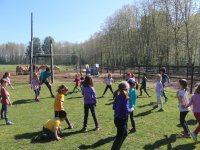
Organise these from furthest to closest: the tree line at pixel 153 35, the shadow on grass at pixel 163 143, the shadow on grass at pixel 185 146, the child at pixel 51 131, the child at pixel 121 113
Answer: the tree line at pixel 153 35, the child at pixel 51 131, the shadow on grass at pixel 163 143, the shadow on grass at pixel 185 146, the child at pixel 121 113

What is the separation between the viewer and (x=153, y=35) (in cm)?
6319

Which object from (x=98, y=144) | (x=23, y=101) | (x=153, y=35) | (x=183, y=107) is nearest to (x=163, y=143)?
(x=183, y=107)

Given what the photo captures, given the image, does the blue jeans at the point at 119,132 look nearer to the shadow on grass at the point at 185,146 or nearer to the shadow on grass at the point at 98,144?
the shadow on grass at the point at 98,144

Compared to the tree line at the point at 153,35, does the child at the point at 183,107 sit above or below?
below

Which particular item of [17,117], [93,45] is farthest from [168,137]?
[93,45]

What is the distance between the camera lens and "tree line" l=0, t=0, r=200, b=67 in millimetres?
52719

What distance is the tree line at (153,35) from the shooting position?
52.7m

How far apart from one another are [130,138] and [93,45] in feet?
306

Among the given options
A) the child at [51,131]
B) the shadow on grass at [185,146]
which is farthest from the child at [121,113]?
the child at [51,131]

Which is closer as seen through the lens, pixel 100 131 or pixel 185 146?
pixel 185 146

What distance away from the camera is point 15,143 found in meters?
9.12

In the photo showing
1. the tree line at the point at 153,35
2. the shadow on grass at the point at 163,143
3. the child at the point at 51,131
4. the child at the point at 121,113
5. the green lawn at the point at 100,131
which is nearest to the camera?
the child at the point at 121,113

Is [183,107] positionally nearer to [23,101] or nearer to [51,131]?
[51,131]

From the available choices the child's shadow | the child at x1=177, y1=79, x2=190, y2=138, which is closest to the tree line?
the child's shadow
